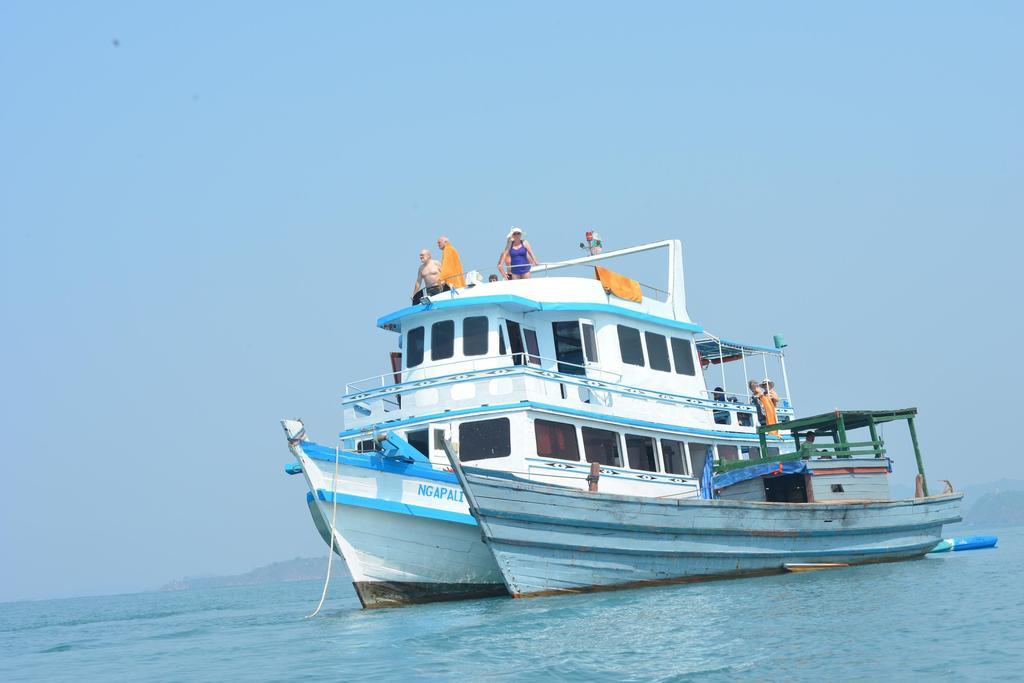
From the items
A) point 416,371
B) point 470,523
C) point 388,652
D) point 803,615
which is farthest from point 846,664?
point 416,371

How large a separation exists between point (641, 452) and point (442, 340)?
4350mm

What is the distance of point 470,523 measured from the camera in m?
16.9

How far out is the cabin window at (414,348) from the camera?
19.2m

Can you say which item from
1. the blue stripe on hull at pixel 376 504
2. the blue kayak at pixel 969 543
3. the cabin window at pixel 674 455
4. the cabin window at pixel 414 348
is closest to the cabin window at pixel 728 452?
the cabin window at pixel 674 455

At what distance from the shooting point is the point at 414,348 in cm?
1934

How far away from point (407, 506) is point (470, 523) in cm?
109

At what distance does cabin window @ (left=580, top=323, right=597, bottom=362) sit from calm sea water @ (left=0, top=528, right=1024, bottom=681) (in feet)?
15.8

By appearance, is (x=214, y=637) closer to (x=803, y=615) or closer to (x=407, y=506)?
(x=407, y=506)

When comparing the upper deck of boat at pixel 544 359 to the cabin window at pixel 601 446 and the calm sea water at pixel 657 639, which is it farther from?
the calm sea water at pixel 657 639

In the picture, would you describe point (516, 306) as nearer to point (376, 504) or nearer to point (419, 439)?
point (419, 439)

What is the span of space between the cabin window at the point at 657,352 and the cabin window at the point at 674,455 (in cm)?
156

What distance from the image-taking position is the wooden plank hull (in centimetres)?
1572

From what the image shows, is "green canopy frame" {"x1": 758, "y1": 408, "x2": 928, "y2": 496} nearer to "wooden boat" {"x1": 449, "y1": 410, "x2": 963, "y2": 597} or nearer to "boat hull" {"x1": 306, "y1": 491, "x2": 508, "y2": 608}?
"wooden boat" {"x1": 449, "y1": 410, "x2": 963, "y2": 597}

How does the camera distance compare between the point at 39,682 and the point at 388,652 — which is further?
the point at 39,682
